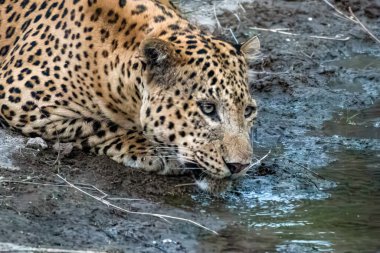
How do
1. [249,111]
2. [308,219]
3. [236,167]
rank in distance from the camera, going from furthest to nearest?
[249,111]
[308,219]
[236,167]

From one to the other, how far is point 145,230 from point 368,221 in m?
2.09

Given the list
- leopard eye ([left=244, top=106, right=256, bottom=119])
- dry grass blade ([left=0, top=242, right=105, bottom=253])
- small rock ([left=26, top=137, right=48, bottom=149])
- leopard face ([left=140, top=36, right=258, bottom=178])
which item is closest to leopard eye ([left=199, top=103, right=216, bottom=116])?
leopard face ([left=140, top=36, right=258, bottom=178])

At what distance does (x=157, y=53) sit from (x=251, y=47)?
1076 mm

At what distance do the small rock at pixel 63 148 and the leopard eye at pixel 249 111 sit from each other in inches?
72.7

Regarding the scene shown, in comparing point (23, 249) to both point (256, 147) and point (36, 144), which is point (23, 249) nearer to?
point (36, 144)

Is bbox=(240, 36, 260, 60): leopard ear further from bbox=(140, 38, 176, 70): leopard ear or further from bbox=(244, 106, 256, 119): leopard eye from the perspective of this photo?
bbox=(140, 38, 176, 70): leopard ear

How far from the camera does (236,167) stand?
9109 millimetres

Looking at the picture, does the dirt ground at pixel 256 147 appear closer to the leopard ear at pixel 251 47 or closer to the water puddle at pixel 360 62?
the water puddle at pixel 360 62

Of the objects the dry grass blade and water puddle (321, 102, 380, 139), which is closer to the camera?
the dry grass blade

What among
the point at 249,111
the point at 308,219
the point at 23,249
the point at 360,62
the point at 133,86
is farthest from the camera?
the point at 360,62

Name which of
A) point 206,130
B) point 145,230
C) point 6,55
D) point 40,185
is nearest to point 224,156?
point 206,130

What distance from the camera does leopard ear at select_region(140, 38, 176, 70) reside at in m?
9.39

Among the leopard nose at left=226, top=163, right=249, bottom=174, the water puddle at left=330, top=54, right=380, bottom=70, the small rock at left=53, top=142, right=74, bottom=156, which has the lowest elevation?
the small rock at left=53, top=142, right=74, bottom=156

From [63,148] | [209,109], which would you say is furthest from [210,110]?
[63,148]
